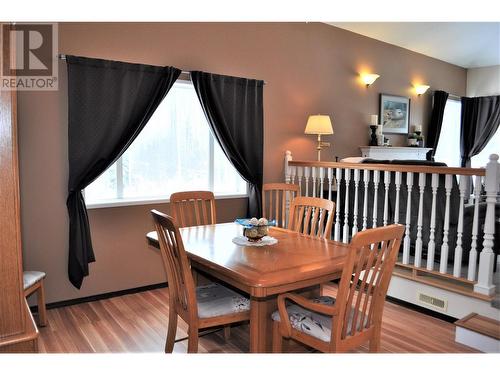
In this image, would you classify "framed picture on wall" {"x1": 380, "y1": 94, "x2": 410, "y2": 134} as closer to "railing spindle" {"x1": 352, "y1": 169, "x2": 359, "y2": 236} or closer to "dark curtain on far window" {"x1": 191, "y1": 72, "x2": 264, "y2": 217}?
"dark curtain on far window" {"x1": 191, "y1": 72, "x2": 264, "y2": 217}

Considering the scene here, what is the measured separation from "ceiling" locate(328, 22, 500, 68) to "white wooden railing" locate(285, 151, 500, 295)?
2482 millimetres

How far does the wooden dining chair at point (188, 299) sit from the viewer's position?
2076 millimetres

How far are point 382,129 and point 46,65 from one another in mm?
4537

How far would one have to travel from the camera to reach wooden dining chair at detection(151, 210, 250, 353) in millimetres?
2076

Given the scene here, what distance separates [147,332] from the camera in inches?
116

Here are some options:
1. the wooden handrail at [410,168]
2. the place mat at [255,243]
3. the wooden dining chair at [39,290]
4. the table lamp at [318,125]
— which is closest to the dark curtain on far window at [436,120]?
the table lamp at [318,125]

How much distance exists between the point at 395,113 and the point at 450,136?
1872mm

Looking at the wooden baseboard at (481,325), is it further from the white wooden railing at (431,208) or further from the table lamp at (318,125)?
the table lamp at (318,125)

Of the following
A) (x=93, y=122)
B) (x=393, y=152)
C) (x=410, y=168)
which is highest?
(x=93, y=122)

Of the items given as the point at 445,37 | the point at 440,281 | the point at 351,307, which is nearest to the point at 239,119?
the point at 440,281

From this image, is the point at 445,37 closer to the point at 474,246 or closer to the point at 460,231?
the point at 460,231
